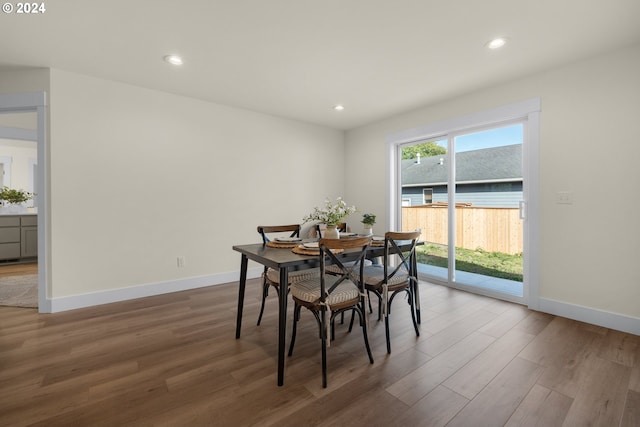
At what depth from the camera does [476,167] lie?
3.56 m

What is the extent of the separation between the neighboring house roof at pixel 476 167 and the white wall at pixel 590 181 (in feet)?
1.16

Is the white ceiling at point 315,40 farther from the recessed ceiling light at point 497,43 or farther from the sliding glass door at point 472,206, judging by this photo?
the sliding glass door at point 472,206

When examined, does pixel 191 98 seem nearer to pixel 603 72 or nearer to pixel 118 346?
pixel 118 346

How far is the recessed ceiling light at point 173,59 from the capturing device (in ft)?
8.58

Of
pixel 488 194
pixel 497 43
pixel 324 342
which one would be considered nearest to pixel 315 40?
pixel 497 43

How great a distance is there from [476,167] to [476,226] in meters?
0.74

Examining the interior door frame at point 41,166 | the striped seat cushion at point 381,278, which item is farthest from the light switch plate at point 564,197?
the interior door frame at point 41,166

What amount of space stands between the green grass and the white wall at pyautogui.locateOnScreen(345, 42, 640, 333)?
0.37m

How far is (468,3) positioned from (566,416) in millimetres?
2536

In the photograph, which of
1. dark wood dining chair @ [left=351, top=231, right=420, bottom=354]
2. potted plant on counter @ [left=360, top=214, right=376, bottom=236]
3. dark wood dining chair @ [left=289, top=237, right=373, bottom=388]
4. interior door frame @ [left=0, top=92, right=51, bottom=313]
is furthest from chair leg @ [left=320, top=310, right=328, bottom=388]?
interior door frame @ [left=0, top=92, right=51, bottom=313]

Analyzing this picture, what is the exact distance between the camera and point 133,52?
8.34ft

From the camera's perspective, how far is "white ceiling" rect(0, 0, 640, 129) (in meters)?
1.97

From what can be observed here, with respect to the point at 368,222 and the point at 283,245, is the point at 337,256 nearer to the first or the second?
the point at 283,245

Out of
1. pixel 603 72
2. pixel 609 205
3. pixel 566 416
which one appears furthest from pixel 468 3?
pixel 566 416
